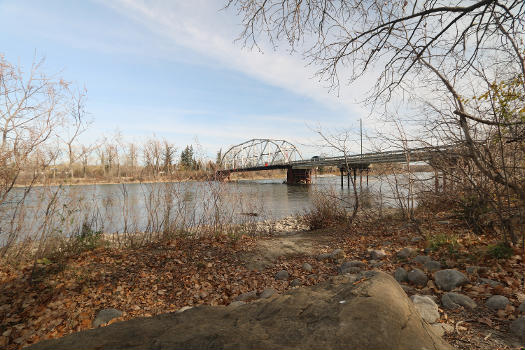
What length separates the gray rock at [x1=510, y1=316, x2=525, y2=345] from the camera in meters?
2.30

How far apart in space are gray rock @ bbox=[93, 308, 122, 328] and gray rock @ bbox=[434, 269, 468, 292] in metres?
4.51

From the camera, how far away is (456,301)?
9.98ft

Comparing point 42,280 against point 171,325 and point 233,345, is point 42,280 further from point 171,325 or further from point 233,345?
point 233,345

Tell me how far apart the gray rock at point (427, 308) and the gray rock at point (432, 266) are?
1352 millimetres

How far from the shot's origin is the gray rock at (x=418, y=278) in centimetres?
379

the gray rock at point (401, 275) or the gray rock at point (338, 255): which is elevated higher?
the gray rock at point (401, 275)

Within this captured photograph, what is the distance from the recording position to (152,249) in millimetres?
6695

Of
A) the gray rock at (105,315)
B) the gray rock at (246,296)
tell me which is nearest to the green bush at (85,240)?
the gray rock at (105,315)

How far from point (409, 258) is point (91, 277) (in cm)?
587

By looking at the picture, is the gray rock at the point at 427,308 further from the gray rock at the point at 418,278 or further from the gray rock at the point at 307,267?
the gray rock at the point at 307,267

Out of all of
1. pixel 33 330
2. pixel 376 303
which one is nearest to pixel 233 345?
pixel 376 303

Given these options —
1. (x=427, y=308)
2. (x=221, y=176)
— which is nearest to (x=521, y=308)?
(x=427, y=308)

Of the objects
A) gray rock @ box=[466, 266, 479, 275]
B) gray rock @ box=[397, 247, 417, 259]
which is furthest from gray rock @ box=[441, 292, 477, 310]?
gray rock @ box=[397, 247, 417, 259]

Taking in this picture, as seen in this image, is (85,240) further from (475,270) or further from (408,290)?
(475,270)
